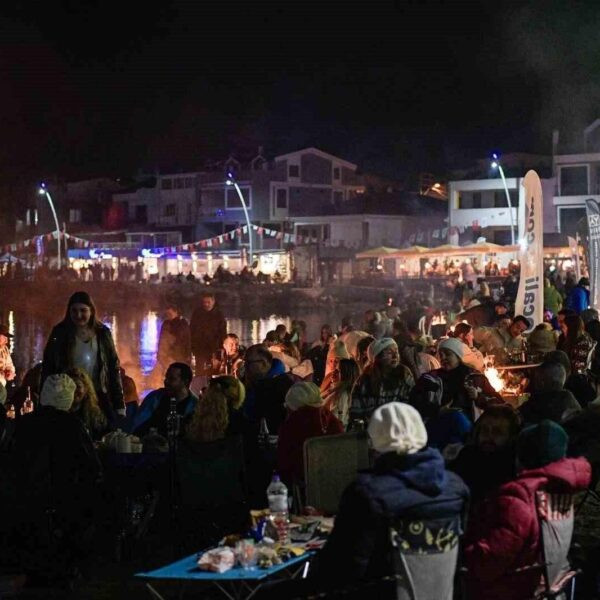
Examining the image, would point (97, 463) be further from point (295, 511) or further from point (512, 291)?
point (512, 291)

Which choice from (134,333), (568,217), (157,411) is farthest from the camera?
(568,217)

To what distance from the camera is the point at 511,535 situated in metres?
4.83

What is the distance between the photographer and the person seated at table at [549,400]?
801cm

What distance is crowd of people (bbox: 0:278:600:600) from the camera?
4.55 m

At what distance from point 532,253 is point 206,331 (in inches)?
195

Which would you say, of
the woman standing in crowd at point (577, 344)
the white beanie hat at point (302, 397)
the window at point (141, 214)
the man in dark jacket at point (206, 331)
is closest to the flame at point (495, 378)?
the woman standing in crowd at point (577, 344)

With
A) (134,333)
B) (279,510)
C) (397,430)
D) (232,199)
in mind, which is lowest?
(134,333)

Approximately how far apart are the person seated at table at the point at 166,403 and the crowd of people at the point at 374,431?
12 mm

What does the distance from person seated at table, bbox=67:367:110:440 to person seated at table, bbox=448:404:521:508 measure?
3358mm

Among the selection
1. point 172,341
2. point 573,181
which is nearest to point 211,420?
point 172,341

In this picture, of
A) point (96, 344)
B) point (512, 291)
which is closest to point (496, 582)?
point (96, 344)

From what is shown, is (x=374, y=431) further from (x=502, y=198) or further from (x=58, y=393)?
(x=502, y=198)

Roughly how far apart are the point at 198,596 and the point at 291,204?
72.9 metres

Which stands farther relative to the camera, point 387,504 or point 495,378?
point 495,378
